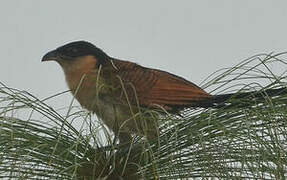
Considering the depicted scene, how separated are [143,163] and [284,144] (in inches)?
14.1

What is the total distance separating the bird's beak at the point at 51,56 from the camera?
2.49 meters

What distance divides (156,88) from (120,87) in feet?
0.78

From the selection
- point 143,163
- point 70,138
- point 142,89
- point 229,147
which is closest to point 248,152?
point 229,147

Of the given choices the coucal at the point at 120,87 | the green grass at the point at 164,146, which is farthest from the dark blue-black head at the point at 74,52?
the green grass at the point at 164,146

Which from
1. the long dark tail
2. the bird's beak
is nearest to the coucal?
the bird's beak

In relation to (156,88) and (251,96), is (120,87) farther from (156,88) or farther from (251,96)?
(251,96)

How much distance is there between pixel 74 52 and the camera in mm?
2570

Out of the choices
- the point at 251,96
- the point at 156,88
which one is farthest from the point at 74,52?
the point at 251,96

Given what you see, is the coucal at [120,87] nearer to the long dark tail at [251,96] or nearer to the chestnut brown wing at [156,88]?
the chestnut brown wing at [156,88]

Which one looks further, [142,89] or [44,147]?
[142,89]

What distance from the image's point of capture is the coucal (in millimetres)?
2045

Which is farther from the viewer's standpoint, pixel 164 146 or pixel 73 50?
pixel 73 50

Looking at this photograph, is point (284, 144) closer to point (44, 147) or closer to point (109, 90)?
point (44, 147)

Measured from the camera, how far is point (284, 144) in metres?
1.53
